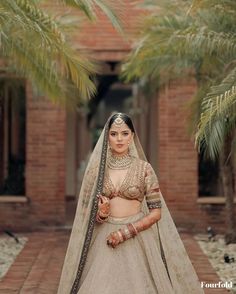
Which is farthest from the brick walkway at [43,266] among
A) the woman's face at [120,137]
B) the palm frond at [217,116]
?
the woman's face at [120,137]

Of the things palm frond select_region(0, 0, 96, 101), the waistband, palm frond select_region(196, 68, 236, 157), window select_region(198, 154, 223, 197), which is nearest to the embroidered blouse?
the waistband

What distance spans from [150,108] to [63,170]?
18.3ft

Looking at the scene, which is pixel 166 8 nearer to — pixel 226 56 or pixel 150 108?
pixel 226 56

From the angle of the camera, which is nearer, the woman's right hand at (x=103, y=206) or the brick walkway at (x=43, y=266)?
the woman's right hand at (x=103, y=206)

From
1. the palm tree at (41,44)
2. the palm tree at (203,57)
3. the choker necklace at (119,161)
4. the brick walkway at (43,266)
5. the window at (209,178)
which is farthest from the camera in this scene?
the window at (209,178)

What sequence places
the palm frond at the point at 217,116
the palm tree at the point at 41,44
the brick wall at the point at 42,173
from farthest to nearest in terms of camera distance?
the brick wall at the point at 42,173 → the palm tree at the point at 41,44 → the palm frond at the point at 217,116

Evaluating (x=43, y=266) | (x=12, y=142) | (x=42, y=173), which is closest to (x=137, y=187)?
(x=43, y=266)

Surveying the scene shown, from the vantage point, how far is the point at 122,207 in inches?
230

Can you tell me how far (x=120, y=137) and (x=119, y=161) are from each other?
18cm

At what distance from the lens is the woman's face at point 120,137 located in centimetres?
583

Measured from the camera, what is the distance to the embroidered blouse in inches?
228

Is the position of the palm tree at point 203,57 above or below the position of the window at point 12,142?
above

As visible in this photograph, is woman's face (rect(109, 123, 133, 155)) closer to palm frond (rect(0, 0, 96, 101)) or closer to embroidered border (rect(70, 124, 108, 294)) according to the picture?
embroidered border (rect(70, 124, 108, 294))

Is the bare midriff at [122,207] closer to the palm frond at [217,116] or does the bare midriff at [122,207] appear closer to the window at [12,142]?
the palm frond at [217,116]
